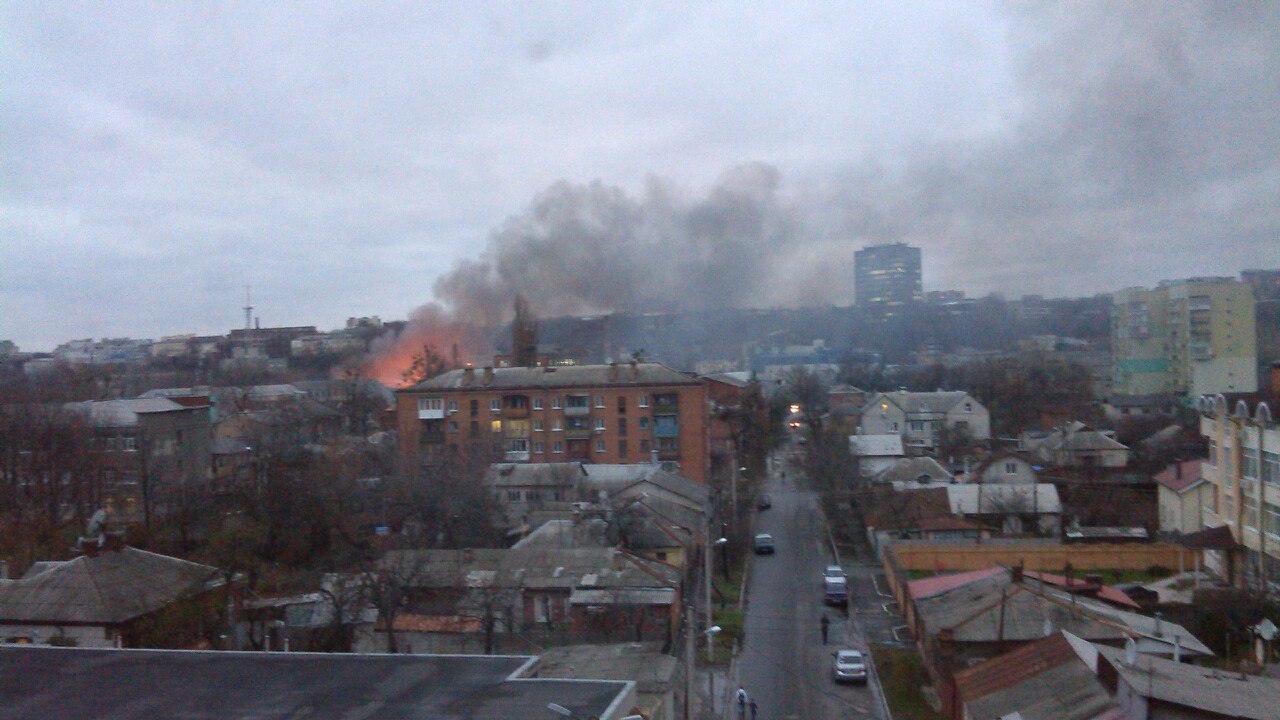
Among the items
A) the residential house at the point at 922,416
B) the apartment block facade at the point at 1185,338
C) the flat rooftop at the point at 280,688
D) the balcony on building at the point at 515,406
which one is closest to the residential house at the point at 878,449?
the residential house at the point at 922,416

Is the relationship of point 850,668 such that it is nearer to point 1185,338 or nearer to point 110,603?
point 110,603

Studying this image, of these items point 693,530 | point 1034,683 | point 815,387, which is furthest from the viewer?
point 815,387

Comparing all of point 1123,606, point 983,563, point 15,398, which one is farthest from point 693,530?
point 15,398

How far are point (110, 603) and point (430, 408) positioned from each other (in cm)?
1742

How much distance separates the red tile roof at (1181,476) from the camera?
1775 cm

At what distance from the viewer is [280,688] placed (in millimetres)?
6184

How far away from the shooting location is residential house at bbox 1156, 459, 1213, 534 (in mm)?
17188

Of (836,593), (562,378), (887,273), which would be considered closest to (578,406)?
(562,378)

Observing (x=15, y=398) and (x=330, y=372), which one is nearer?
(x=15, y=398)

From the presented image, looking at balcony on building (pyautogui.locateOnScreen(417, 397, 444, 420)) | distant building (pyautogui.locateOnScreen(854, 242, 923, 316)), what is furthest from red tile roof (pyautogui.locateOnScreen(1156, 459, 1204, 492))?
distant building (pyautogui.locateOnScreen(854, 242, 923, 316))

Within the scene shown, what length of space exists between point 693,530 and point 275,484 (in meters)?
8.03

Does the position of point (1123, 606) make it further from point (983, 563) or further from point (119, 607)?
point (119, 607)

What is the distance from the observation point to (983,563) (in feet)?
53.3

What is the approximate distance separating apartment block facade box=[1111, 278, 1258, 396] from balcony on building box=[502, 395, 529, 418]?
29.2 meters
